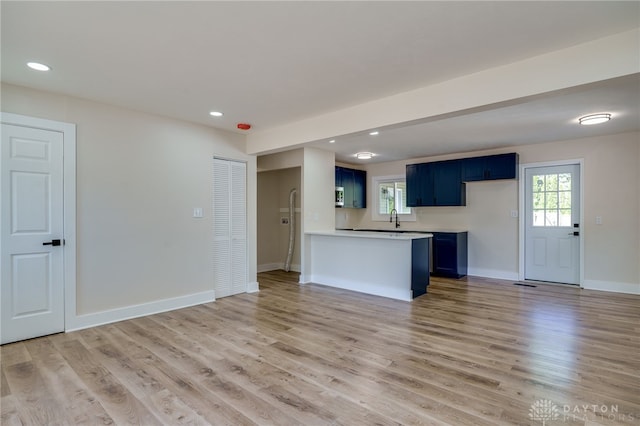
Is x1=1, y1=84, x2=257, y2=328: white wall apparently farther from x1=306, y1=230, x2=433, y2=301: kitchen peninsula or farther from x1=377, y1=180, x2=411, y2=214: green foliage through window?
x1=377, y1=180, x2=411, y2=214: green foliage through window

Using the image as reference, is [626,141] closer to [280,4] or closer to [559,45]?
[559,45]

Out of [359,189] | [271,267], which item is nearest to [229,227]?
[271,267]

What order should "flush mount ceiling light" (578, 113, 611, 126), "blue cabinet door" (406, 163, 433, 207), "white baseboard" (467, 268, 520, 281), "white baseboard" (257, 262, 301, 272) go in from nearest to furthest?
"flush mount ceiling light" (578, 113, 611, 126) < "white baseboard" (467, 268, 520, 281) < "blue cabinet door" (406, 163, 433, 207) < "white baseboard" (257, 262, 301, 272)

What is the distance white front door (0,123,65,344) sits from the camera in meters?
3.13

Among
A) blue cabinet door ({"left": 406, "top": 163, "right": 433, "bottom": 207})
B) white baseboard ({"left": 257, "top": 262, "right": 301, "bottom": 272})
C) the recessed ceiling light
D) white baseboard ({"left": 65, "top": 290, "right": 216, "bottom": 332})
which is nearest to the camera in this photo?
the recessed ceiling light

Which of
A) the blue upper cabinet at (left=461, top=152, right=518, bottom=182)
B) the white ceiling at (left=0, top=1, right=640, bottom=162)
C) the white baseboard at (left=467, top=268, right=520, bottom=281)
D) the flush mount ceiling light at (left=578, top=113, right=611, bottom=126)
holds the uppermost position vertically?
the white ceiling at (left=0, top=1, right=640, bottom=162)

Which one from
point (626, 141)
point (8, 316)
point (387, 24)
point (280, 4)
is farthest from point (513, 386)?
point (626, 141)

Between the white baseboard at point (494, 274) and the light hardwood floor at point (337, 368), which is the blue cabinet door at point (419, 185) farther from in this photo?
the light hardwood floor at point (337, 368)

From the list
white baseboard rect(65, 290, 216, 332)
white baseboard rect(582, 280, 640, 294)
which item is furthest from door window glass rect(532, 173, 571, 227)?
white baseboard rect(65, 290, 216, 332)

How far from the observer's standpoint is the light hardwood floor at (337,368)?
6.69 feet

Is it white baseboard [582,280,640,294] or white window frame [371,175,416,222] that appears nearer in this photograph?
white baseboard [582,280,640,294]

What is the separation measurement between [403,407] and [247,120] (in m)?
3.61

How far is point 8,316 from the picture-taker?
3135mm

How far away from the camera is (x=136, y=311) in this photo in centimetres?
392
